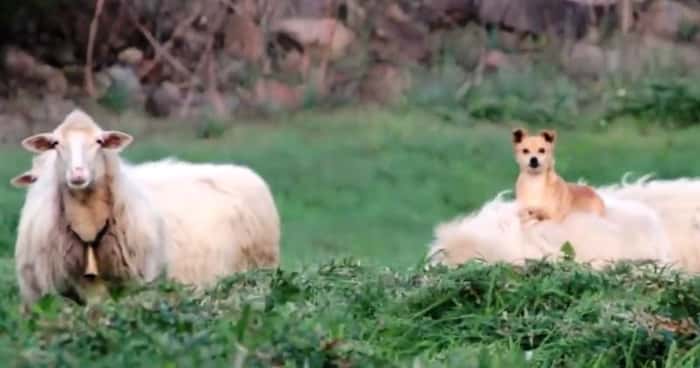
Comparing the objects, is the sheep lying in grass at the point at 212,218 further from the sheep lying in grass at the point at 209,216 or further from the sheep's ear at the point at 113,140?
the sheep's ear at the point at 113,140

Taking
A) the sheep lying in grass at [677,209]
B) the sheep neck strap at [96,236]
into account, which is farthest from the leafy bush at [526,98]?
the sheep neck strap at [96,236]

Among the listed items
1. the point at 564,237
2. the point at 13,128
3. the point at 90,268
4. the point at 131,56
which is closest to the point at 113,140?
the point at 90,268

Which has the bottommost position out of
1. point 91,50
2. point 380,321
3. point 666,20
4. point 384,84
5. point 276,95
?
point 380,321

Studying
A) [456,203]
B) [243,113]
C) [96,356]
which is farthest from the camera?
[243,113]

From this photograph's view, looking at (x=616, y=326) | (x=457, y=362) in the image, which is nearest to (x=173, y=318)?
(x=457, y=362)

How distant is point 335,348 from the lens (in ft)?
18.5

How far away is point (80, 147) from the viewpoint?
29.0 feet

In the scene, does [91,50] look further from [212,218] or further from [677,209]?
[677,209]

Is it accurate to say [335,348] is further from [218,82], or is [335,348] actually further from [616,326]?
[218,82]

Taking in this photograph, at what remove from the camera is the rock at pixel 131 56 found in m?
19.3

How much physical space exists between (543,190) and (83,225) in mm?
2323

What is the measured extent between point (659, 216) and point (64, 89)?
9703 millimetres

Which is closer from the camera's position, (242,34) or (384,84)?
(384,84)

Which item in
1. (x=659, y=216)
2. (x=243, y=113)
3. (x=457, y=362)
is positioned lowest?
(x=457, y=362)
